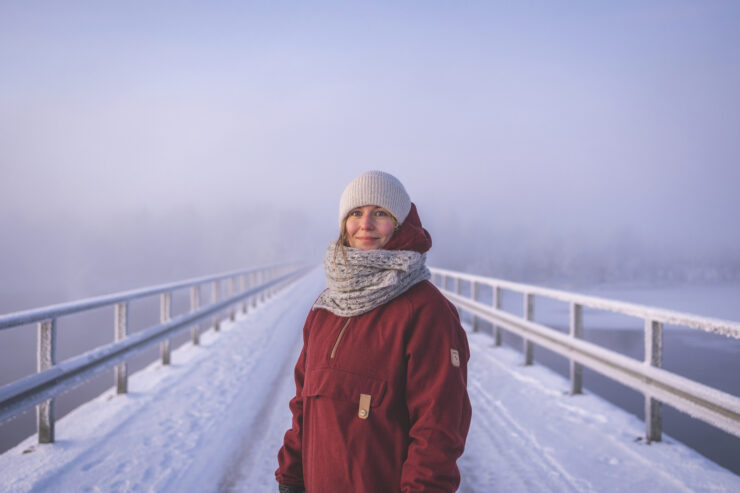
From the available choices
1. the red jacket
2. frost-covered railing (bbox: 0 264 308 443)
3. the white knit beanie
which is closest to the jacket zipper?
the red jacket

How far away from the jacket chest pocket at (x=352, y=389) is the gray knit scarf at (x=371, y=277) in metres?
0.24

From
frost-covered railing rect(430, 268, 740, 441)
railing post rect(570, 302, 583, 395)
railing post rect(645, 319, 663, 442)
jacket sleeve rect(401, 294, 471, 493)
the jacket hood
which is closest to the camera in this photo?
jacket sleeve rect(401, 294, 471, 493)

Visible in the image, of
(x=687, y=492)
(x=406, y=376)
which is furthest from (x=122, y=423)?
(x=687, y=492)

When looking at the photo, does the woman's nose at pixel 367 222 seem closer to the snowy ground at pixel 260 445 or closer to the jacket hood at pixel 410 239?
the jacket hood at pixel 410 239

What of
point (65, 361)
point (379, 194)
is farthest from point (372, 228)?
point (65, 361)

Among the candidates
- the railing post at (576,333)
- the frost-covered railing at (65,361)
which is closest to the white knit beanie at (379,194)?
the frost-covered railing at (65,361)

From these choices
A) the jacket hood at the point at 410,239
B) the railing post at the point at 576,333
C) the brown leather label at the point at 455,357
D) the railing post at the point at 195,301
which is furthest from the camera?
the railing post at the point at 195,301

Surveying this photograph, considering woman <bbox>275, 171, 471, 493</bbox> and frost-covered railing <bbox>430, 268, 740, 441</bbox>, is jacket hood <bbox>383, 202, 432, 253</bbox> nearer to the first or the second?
woman <bbox>275, 171, 471, 493</bbox>

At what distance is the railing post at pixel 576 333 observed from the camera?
508 cm

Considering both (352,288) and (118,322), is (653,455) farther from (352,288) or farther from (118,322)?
(118,322)

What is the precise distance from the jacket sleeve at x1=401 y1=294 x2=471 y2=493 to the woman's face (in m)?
0.35

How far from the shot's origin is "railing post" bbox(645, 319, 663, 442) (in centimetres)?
377

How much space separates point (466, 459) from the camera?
145 inches

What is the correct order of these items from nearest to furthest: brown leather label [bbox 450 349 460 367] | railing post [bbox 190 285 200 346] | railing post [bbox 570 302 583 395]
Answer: brown leather label [bbox 450 349 460 367] < railing post [bbox 570 302 583 395] < railing post [bbox 190 285 200 346]
